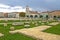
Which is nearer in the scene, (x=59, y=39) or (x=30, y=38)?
(x=59, y=39)

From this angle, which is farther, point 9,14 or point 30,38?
point 9,14

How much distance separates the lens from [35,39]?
13281mm

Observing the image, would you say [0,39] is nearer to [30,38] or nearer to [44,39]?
[30,38]

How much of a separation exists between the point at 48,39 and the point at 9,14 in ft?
441

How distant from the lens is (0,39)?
13648mm

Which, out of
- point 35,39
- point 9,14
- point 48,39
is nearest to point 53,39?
point 48,39

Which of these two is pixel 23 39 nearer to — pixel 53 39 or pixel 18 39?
pixel 18 39

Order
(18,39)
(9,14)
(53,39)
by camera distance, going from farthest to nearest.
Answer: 1. (9,14)
2. (18,39)
3. (53,39)

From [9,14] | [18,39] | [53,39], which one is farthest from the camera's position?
[9,14]

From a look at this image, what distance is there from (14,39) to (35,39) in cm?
150

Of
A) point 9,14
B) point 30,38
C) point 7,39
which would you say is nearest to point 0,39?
point 7,39

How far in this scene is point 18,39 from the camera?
44.0 ft

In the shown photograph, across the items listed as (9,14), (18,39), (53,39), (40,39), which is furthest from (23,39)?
(9,14)

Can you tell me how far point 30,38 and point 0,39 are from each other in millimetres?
2185
